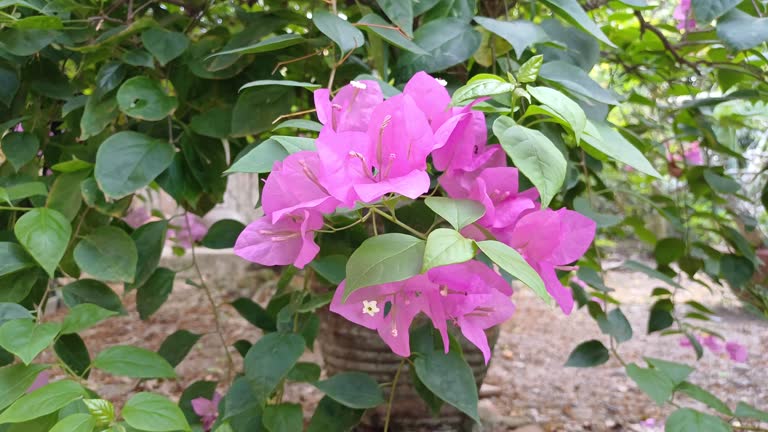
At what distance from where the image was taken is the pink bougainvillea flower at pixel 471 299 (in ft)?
1.29

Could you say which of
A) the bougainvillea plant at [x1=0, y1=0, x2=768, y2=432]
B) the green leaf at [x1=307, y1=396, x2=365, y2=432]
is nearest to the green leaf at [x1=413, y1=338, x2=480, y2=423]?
the bougainvillea plant at [x1=0, y1=0, x2=768, y2=432]

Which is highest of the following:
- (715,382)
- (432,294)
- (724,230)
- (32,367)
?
(432,294)

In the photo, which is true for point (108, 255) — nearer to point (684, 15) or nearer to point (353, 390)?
point (353, 390)

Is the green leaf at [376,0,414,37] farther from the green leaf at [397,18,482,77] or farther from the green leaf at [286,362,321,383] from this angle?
the green leaf at [286,362,321,383]

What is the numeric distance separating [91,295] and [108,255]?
64 mm

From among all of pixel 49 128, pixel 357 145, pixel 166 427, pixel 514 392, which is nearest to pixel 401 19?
pixel 357 145

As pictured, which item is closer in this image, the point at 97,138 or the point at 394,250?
the point at 394,250

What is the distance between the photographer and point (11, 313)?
549mm

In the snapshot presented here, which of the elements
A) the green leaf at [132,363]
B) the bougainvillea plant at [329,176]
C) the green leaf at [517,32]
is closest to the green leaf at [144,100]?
the bougainvillea plant at [329,176]

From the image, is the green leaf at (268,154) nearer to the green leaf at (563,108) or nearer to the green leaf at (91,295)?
the green leaf at (563,108)

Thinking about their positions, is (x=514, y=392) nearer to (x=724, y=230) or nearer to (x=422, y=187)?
(x=724, y=230)

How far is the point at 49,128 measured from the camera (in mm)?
803

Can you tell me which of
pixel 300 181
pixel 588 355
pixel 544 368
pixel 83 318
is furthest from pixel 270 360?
pixel 544 368

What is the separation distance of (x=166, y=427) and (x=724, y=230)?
2.91ft
